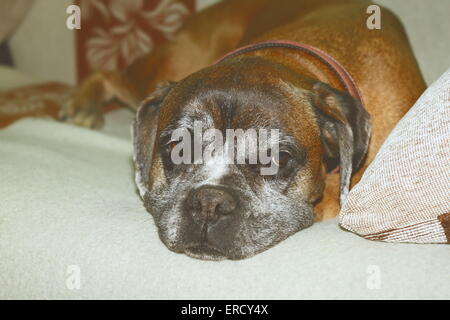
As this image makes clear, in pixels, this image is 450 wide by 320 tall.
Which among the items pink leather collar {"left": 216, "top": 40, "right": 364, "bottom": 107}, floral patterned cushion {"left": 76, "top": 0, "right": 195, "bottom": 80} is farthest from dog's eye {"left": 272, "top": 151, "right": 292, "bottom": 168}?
floral patterned cushion {"left": 76, "top": 0, "right": 195, "bottom": 80}

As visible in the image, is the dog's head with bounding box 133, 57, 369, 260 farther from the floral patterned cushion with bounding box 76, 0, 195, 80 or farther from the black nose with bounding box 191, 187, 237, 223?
the floral patterned cushion with bounding box 76, 0, 195, 80

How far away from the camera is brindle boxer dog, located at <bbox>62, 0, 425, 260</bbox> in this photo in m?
2.02

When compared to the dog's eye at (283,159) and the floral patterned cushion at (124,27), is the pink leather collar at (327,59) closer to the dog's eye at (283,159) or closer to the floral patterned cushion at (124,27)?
the dog's eye at (283,159)

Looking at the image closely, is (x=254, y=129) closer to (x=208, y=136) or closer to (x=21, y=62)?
(x=208, y=136)

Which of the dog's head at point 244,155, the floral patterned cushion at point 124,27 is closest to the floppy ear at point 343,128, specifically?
the dog's head at point 244,155

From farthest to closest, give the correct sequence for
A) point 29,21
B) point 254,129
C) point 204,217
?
point 29,21
point 254,129
point 204,217

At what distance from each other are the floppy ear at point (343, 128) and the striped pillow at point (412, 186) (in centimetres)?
38

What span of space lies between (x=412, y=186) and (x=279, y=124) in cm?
60

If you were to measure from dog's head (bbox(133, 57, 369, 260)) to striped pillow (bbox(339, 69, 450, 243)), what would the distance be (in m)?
0.35

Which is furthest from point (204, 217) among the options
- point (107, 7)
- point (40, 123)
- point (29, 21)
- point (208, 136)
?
point (29, 21)

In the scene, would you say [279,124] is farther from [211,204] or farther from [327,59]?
[327,59]

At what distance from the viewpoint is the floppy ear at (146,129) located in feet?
8.14

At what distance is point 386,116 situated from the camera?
2.56 meters

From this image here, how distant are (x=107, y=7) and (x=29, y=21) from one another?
71 centimetres
